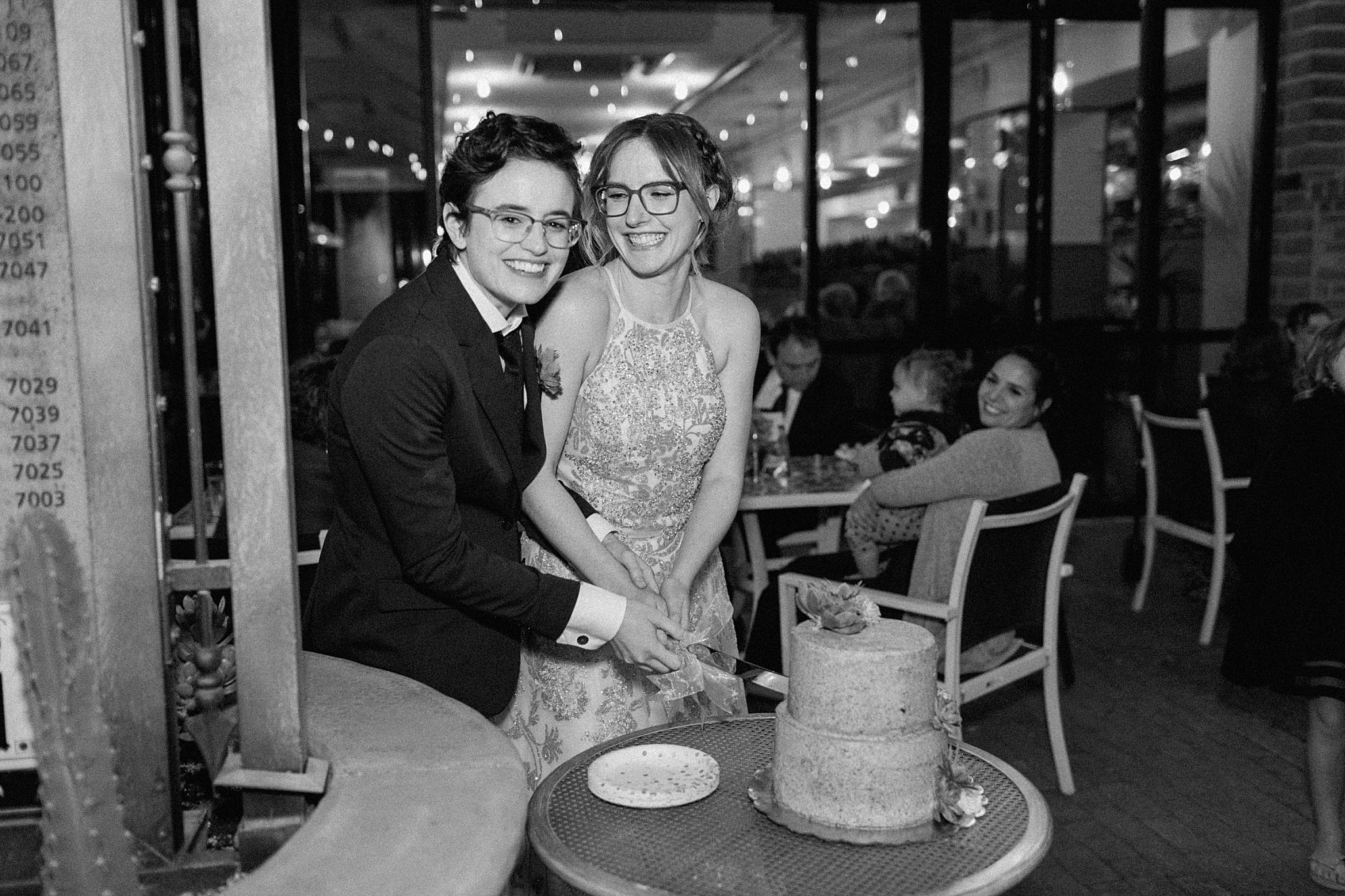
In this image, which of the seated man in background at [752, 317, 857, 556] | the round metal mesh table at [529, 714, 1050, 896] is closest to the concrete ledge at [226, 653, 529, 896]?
the round metal mesh table at [529, 714, 1050, 896]

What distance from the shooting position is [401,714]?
1.54 m

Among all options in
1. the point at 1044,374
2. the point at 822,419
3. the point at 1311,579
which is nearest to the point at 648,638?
the point at 1311,579

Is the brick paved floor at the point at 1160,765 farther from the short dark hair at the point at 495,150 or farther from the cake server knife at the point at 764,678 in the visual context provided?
the short dark hair at the point at 495,150

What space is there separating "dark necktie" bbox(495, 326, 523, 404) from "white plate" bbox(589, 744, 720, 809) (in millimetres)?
557

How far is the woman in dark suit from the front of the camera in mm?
2957

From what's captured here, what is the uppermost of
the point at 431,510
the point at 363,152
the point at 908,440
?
the point at 363,152

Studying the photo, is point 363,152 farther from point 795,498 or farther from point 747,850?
point 747,850

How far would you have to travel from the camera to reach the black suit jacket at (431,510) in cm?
163

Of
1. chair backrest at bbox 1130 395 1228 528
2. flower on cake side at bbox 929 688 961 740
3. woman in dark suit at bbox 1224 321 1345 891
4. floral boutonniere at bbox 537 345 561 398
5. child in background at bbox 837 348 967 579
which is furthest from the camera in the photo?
chair backrest at bbox 1130 395 1228 528

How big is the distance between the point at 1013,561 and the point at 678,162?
5.69 ft

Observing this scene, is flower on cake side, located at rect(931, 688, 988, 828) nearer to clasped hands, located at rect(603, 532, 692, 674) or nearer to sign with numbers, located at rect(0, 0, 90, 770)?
clasped hands, located at rect(603, 532, 692, 674)

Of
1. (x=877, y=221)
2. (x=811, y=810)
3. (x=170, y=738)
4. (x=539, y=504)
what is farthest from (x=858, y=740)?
(x=877, y=221)

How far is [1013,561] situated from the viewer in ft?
11.1

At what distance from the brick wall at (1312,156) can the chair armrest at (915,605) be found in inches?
189
